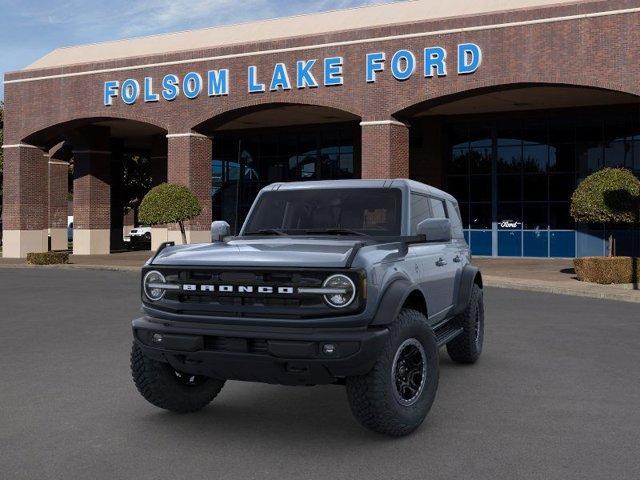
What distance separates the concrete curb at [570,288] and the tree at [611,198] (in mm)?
2377

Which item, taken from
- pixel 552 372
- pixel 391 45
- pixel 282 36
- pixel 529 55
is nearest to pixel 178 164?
pixel 282 36

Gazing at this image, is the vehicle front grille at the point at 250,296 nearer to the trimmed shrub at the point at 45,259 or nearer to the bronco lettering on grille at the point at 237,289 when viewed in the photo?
the bronco lettering on grille at the point at 237,289

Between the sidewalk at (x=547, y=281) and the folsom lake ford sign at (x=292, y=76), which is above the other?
the folsom lake ford sign at (x=292, y=76)

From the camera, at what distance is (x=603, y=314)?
1404cm

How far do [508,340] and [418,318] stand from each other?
5096mm

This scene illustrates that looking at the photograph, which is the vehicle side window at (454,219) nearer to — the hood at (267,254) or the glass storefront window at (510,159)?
the hood at (267,254)

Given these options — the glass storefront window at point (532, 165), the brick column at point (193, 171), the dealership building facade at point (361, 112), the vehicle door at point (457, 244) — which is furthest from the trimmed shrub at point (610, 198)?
the brick column at point (193, 171)

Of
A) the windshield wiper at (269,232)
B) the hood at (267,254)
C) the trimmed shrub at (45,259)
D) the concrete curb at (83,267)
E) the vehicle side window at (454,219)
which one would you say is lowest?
the concrete curb at (83,267)

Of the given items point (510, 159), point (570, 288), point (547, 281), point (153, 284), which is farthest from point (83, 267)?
point (153, 284)

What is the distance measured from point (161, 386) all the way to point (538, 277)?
59.7 ft

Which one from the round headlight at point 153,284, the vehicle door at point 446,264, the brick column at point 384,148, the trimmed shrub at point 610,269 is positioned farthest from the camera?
the brick column at point 384,148

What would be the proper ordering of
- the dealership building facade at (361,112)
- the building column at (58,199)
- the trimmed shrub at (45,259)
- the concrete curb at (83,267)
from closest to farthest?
the dealership building facade at (361,112), the concrete curb at (83,267), the trimmed shrub at (45,259), the building column at (58,199)

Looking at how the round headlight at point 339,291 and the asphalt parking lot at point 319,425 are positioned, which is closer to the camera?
the asphalt parking lot at point 319,425

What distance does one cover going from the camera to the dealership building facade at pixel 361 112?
1035 inches
